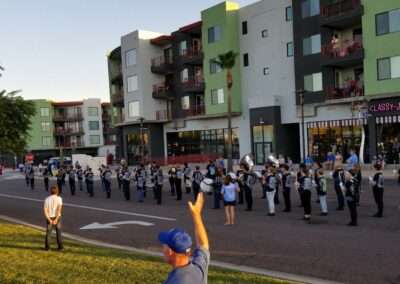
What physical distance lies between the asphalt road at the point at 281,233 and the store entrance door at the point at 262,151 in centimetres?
1877

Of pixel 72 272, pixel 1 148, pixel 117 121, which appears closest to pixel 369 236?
pixel 72 272

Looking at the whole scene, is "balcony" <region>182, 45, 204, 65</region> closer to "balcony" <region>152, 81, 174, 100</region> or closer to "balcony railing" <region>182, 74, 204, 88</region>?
"balcony railing" <region>182, 74, 204, 88</region>

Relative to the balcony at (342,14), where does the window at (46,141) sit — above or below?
below

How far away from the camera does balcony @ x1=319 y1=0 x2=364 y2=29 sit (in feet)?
106

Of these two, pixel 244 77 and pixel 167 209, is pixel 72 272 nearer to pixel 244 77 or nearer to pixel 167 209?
pixel 167 209

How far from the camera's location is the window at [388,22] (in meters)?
30.4

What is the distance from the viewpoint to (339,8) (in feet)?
111

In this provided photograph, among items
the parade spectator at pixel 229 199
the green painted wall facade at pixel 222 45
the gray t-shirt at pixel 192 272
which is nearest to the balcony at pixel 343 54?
the green painted wall facade at pixel 222 45

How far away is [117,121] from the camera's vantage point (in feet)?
194

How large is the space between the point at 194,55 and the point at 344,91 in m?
17.6

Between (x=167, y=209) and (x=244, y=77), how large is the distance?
26344mm

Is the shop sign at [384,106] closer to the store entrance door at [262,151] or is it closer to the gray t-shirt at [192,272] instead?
the store entrance door at [262,151]

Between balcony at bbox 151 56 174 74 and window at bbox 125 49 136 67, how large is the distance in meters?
2.35

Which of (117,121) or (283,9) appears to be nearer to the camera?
(283,9)
